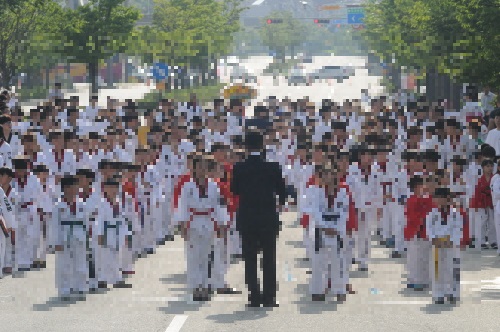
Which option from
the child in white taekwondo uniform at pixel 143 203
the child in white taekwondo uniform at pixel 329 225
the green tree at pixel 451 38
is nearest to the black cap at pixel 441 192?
the child in white taekwondo uniform at pixel 329 225

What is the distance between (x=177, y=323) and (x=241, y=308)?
1.12 meters

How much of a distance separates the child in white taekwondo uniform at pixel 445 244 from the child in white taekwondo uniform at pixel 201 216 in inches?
92.2

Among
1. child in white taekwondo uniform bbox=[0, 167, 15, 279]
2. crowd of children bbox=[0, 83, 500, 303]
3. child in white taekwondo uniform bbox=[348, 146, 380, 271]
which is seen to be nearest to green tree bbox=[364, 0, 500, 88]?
crowd of children bbox=[0, 83, 500, 303]

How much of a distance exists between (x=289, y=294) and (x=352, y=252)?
1.81 meters

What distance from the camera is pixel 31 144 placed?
1892 cm

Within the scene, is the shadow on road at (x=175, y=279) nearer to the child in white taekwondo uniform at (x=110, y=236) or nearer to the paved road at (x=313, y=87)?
the child in white taekwondo uniform at (x=110, y=236)

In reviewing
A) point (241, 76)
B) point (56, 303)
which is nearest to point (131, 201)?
point (56, 303)

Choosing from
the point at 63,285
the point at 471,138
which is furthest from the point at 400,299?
the point at 471,138

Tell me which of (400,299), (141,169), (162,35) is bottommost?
(400,299)

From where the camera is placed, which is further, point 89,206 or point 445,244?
point 89,206

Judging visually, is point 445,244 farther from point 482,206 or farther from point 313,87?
point 313,87

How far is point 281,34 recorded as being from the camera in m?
157

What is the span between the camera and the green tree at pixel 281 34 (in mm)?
156750

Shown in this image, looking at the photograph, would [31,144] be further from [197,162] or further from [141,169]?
[197,162]
